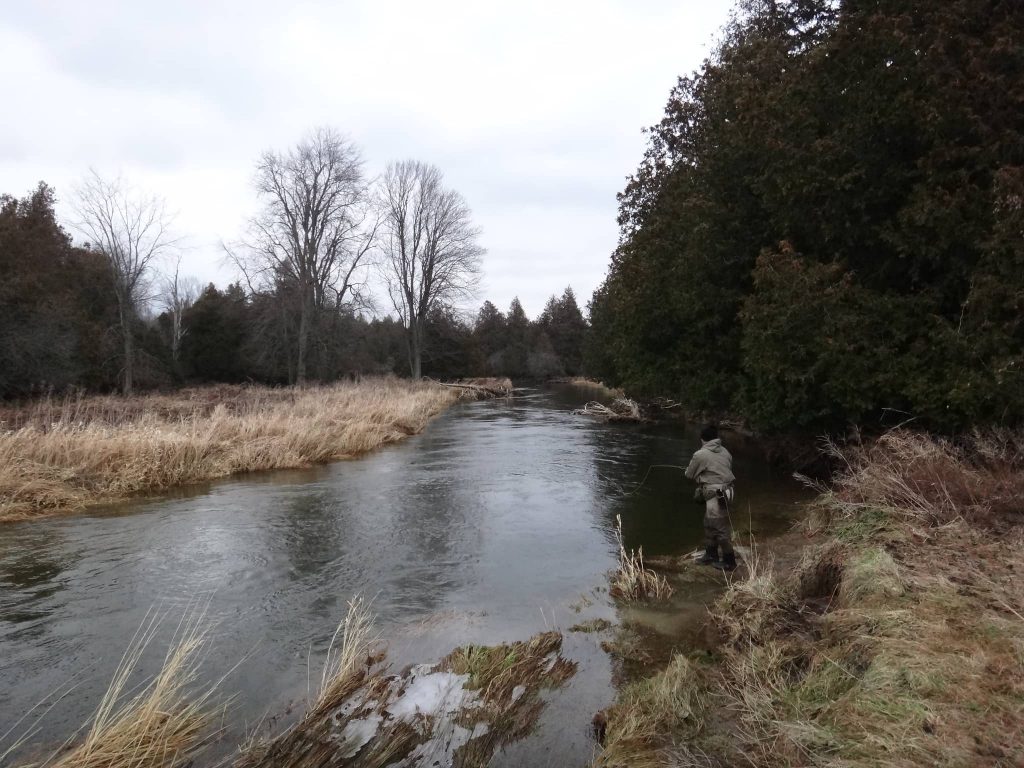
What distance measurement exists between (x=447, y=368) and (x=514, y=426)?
112 ft

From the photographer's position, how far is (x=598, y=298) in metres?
32.9

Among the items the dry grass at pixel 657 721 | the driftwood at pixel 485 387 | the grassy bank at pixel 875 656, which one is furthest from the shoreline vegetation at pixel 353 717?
the driftwood at pixel 485 387

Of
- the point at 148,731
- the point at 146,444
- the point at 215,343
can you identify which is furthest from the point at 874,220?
the point at 215,343

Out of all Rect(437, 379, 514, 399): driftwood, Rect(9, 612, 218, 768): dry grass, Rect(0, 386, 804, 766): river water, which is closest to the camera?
Rect(9, 612, 218, 768): dry grass

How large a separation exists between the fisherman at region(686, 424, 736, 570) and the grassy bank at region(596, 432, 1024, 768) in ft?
3.67

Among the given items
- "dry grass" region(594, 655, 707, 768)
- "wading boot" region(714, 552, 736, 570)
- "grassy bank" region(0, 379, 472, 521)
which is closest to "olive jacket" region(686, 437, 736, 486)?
"wading boot" region(714, 552, 736, 570)

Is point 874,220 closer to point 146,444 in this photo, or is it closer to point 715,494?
point 715,494

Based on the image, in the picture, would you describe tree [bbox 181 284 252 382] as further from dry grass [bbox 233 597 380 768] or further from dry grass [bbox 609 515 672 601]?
dry grass [bbox 233 597 380 768]

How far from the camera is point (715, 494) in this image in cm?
747

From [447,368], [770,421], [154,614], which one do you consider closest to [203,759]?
[154,614]

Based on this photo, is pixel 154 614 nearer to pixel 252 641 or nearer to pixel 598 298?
pixel 252 641

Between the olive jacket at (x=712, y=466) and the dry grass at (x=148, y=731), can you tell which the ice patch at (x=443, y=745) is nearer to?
the dry grass at (x=148, y=731)

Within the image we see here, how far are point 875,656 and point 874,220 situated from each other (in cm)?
871

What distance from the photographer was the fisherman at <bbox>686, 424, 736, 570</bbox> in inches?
292
